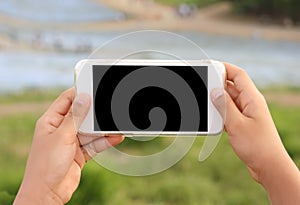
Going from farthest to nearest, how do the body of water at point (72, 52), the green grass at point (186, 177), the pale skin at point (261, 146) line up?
the body of water at point (72, 52), the green grass at point (186, 177), the pale skin at point (261, 146)

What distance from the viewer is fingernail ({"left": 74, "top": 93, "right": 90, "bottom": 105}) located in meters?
0.35

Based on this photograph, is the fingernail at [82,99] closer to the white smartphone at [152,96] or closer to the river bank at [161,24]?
the white smartphone at [152,96]

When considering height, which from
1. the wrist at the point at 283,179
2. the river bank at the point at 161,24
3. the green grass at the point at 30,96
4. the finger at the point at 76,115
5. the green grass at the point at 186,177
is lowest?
the green grass at the point at 186,177

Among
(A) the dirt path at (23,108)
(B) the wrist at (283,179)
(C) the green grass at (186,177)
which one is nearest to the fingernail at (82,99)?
(B) the wrist at (283,179)

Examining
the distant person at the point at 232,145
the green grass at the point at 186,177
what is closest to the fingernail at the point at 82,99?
the distant person at the point at 232,145

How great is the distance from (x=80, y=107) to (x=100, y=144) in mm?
32

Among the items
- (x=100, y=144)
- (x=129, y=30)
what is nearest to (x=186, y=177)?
(x=129, y=30)

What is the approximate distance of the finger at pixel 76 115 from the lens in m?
0.34

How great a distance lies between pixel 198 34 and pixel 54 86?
0.30 m

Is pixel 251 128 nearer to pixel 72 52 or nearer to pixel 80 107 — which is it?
pixel 80 107

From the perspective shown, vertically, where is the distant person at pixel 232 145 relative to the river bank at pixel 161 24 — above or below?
above

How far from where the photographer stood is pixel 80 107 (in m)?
0.35

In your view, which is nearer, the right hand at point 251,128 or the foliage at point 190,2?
the right hand at point 251,128

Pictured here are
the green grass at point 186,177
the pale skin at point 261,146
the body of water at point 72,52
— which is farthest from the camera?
the body of water at point 72,52
